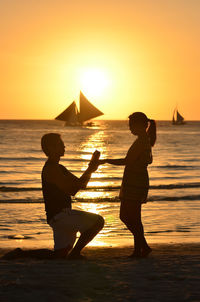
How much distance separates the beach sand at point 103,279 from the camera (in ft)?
14.2

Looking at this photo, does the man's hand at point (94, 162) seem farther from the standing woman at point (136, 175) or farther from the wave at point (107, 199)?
the wave at point (107, 199)

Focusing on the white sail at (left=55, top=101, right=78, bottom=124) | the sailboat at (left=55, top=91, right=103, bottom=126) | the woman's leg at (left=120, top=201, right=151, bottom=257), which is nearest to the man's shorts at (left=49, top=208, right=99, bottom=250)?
the woman's leg at (left=120, top=201, right=151, bottom=257)

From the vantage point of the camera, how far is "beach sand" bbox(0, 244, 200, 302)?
4.33m

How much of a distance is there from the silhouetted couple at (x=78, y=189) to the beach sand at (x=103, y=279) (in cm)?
27

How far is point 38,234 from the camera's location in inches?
365

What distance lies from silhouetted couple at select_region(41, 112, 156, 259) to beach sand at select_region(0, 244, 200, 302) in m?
0.27

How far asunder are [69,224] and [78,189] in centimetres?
43

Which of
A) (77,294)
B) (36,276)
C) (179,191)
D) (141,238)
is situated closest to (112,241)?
(141,238)

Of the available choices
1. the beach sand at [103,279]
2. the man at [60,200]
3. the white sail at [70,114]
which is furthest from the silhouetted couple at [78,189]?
the white sail at [70,114]

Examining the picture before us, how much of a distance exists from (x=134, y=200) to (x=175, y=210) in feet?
23.1

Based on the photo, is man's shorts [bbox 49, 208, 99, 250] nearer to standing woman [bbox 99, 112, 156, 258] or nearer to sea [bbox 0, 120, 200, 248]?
standing woman [bbox 99, 112, 156, 258]

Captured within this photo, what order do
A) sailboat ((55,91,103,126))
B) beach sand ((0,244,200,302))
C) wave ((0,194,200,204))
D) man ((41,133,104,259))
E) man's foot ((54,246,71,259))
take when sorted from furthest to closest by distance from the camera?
1. sailboat ((55,91,103,126))
2. wave ((0,194,200,204))
3. man's foot ((54,246,71,259))
4. man ((41,133,104,259))
5. beach sand ((0,244,200,302))

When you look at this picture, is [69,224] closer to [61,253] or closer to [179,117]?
[61,253]

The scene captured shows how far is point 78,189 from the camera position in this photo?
220 inches
